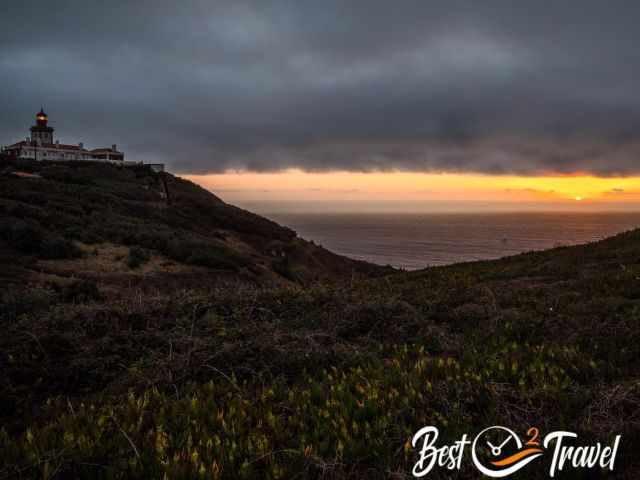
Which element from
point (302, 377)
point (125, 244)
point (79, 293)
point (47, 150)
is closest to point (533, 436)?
point (302, 377)

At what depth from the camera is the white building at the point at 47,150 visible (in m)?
83.3

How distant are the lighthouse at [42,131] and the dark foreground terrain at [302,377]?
102391 mm

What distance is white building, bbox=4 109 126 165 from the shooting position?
83.3 metres

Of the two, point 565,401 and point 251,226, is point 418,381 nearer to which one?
point 565,401

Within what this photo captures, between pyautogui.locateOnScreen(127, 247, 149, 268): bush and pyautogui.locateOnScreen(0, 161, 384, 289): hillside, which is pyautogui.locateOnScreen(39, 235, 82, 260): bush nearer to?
pyautogui.locateOnScreen(0, 161, 384, 289): hillside

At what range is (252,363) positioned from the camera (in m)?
5.68

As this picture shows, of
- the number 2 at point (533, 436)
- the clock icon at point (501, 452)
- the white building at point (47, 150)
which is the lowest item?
the clock icon at point (501, 452)

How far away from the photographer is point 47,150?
3359 inches

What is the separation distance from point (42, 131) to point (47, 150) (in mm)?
12115

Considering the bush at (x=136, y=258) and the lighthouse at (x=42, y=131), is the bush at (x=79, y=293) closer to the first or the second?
the bush at (x=136, y=258)

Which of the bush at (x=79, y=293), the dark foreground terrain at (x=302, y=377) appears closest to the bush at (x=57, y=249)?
the bush at (x=79, y=293)

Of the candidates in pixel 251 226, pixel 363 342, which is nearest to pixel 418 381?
pixel 363 342

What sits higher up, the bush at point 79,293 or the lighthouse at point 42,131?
the lighthouse at point 42,131

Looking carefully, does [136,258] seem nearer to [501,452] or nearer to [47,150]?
[501,452]
